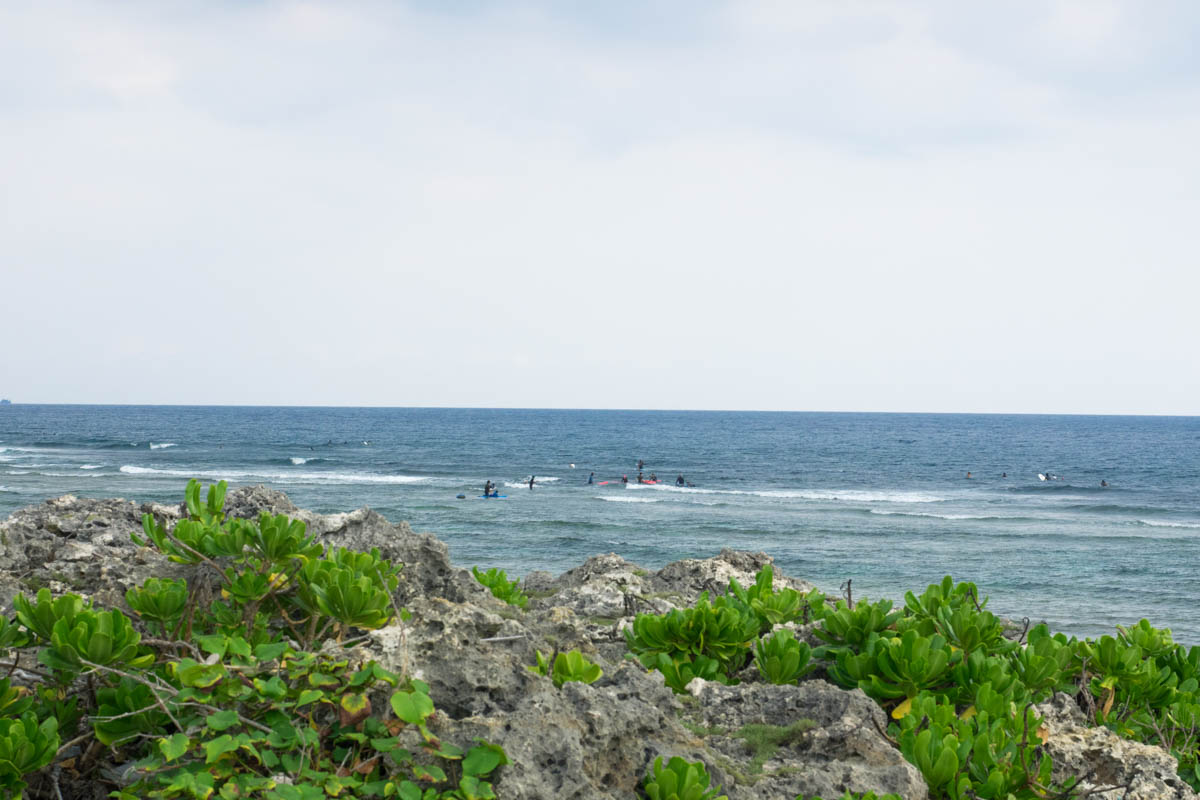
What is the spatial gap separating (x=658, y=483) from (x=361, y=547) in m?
46.1

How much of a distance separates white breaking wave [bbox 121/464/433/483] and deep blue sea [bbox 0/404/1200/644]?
0.74 ft

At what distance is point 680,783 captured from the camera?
2.29 metres

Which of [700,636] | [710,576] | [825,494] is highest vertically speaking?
[700,636]

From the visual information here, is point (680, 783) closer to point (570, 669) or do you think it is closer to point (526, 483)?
point (570, 669)

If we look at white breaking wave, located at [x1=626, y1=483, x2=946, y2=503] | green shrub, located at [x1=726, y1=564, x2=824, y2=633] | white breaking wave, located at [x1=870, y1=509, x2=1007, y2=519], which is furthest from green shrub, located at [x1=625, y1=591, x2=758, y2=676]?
white breaking wave, located at [x1=626, y1=483, x2=946, y2=503]

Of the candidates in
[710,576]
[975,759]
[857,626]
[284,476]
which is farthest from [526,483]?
[975,759]

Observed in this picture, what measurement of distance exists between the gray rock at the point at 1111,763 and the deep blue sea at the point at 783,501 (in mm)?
17834

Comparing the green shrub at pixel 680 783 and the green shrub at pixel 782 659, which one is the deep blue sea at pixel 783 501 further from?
the green shrub at pixel 680 783

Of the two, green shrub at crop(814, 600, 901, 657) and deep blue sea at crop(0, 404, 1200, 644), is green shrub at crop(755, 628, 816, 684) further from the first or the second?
deep blue sea at crop(0, 404, 1200, 644)

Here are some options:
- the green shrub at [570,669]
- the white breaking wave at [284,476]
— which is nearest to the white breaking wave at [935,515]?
the white breaking wave at [284,476]

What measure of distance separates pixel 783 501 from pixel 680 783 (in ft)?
133

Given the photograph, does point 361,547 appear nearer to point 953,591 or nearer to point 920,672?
point 920,672

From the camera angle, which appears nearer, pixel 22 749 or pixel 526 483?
pixel 22 749

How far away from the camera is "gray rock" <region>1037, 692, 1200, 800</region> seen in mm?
2943
